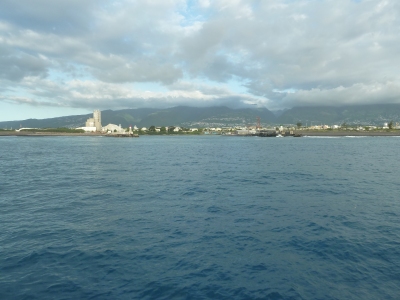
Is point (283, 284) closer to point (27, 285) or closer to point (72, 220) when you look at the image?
point (27, 285)

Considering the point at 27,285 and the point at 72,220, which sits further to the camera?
the point at 72,220

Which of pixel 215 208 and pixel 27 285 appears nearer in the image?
pixel 27 285

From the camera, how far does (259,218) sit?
2000 centimetres

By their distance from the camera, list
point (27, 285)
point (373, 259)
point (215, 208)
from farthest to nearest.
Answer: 1. point (215, 208)
2. point (373, 259)
3. point (27, 285)

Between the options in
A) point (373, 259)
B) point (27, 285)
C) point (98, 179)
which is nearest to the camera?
point (27, 285)

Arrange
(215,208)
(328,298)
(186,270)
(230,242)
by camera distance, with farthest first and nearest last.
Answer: (215,208)
(230,242)
(186,270)
(328,298)

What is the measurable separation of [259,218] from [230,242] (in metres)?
4.82

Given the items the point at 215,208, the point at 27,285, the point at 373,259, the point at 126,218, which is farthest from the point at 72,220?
the point at 373,259

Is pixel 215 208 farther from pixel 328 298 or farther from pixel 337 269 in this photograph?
pixel 328 298

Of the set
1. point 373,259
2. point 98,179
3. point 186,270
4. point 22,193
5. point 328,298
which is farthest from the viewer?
point 98,179

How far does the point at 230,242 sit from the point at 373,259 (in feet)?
23.1

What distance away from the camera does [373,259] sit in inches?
550

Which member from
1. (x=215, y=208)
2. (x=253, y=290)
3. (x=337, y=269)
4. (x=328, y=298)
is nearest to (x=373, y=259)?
(x=337, y=269)

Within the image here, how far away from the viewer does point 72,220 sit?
19828 millimetres
